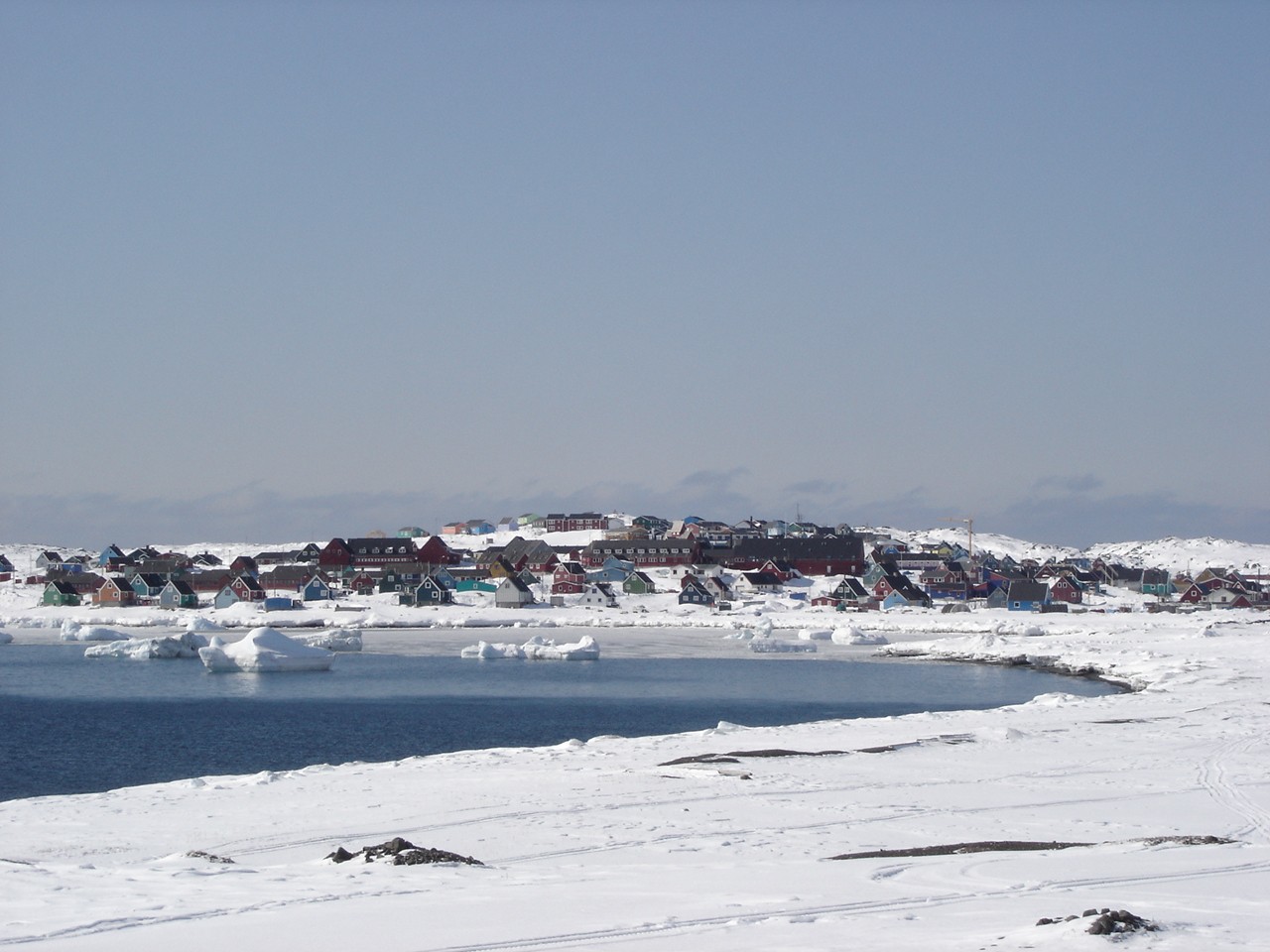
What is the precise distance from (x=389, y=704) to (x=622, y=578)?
74928 millimetres

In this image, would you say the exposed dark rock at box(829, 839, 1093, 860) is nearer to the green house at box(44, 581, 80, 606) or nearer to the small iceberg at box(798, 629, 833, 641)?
the small iceberg at box(798, 629, 833, 641)

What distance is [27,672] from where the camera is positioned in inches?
2132

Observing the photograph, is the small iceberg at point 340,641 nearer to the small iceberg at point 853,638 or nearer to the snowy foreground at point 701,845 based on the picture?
the small iceberg at point 853,638

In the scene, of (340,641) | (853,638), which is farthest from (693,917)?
(853,638)

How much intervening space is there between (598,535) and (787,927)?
139333mm

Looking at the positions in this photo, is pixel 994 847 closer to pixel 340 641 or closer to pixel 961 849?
pixel 961 849

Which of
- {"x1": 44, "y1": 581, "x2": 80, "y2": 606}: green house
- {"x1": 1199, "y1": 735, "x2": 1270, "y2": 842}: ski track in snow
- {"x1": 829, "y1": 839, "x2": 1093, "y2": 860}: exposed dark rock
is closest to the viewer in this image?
{"x1": 829, "y1": 839, "x2": 1093, "y2": 860}: exposed dark rock

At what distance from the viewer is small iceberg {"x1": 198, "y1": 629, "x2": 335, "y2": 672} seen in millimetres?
53469

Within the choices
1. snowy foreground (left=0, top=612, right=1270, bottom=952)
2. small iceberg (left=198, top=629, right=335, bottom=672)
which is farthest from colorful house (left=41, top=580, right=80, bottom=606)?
snowy foreground (left=0, top=612, right=1270, bottom=952)

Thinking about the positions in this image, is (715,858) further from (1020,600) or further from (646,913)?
(1020,600)

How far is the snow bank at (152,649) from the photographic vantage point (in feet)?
200

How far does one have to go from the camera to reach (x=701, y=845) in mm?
14812

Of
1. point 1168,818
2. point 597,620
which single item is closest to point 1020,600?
point 597,620

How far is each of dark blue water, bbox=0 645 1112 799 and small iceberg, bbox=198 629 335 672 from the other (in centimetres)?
58
